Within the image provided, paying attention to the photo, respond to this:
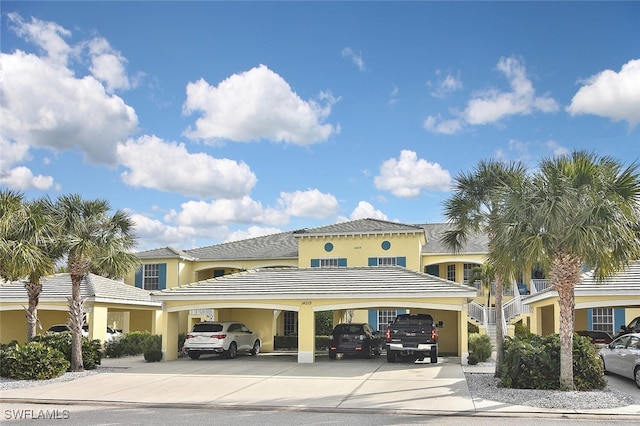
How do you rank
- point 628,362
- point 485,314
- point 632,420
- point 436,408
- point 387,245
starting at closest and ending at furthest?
point 632,420 → point 436,408 → point 628,362 → point 485,314 → point 387,245

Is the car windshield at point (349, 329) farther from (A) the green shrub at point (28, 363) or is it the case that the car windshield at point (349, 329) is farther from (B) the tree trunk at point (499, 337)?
(A) the green shrub at point (28, 363)

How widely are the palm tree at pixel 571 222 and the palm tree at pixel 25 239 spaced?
511 inches

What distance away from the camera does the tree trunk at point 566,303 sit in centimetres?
1491

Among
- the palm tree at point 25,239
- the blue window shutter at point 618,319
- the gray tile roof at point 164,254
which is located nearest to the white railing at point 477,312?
the blue window shutter at point 618,319

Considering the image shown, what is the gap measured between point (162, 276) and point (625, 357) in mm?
28417

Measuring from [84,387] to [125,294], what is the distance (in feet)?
39.9

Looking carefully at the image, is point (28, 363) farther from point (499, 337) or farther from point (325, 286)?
point (499, 337)

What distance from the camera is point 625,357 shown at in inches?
672

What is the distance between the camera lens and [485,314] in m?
31.1

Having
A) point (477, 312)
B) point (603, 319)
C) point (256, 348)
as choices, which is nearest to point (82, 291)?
point (256, 348)

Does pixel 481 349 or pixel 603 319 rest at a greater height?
pixel 603 319

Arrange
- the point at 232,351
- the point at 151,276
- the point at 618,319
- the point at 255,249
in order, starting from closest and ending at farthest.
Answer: the point at 232,351 → the point at 618,319 → the point at 151,276 → the point at 255,249

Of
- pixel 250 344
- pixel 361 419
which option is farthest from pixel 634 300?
pixel 250 344

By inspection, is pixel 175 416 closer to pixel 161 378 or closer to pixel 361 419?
pixel 361 419
